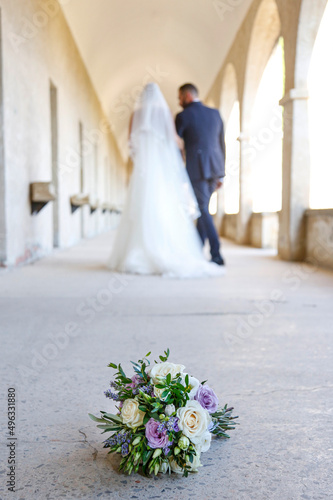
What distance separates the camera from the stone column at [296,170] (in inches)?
237

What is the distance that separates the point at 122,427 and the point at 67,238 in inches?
323

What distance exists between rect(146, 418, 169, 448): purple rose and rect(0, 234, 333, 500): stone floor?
0.11m

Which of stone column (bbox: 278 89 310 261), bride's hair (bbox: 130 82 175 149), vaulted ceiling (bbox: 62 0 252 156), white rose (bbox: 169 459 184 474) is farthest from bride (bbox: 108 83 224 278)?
vaulted ceiling (bbox: 62 0 252 156)

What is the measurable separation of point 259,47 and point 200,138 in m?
4.11

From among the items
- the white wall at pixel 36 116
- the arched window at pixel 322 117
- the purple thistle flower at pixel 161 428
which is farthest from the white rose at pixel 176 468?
the arched window at pixel 322 117

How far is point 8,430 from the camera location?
134 cm

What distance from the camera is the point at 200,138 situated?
5.79 meters

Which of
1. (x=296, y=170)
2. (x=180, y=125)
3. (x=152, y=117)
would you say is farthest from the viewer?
(x=296, y=170)

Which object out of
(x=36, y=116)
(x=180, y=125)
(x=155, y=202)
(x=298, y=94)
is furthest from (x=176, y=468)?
(x=36, y=116)

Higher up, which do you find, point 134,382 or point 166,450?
point 134,382

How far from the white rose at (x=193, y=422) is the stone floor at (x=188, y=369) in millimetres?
122

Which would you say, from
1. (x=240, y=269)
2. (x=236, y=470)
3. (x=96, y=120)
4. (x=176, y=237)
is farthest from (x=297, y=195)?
(x=96, y=120)

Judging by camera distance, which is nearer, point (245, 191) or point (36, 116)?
point (36, 116)

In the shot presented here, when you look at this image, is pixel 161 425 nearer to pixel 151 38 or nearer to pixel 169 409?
pixel 169 409
